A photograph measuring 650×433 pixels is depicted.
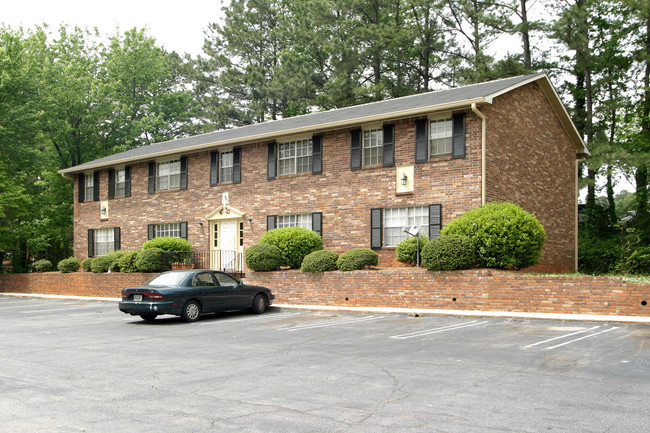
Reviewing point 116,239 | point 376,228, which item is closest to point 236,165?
point 376,228

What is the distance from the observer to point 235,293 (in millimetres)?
17156

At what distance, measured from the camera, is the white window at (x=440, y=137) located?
67.8 ft

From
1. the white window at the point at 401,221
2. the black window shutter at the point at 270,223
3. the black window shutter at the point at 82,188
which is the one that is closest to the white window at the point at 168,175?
the black window shutter at the point at 270,223

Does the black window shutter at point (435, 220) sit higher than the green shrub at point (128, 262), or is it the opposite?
the black window shutter at point (435, 220)

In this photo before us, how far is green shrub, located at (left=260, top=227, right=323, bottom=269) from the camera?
22125mm

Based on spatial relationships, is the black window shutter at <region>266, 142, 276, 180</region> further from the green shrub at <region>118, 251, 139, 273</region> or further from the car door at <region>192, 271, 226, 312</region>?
the car door at <region>192, 271, 226, 312</region>

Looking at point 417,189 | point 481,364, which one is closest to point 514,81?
point 417,189

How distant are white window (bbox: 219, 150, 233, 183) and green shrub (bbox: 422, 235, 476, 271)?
1178cm

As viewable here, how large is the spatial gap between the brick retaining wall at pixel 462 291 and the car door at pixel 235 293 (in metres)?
3.27

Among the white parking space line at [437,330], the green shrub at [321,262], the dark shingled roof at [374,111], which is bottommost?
the white parking space line at [437,330]

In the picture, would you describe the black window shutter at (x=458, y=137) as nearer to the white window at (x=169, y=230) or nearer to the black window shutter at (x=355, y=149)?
the black window shutter at (x=355, y=149)

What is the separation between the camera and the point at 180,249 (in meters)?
26.7

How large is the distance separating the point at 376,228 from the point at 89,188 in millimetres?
18460

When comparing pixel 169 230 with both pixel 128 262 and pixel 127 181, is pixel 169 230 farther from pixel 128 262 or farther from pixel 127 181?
pixel 127 181
